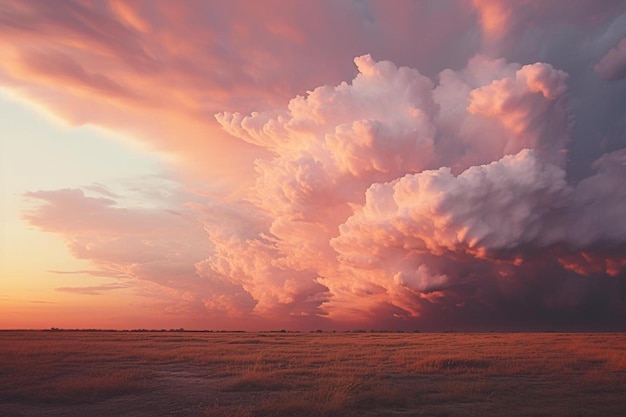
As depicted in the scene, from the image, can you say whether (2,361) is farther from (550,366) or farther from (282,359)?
(550,366)

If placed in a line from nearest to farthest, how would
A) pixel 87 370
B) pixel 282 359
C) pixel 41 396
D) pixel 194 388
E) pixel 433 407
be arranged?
pixel 433 407 → pixel 41 396 → pixel 194 388 → pixel 87 370 → pixel 282 359

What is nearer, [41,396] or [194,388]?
[41,396]

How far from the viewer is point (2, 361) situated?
101ft

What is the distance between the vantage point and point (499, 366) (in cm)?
3022

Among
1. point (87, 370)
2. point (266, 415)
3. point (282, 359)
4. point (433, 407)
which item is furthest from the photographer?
point (282, 359)

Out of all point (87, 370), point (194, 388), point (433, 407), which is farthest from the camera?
point (87, 370)

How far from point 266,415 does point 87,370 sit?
56.9ft

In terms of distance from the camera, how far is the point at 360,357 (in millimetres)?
37188

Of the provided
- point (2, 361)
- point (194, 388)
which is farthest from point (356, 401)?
point (2, 361)

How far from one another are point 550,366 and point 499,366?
11.1 feet

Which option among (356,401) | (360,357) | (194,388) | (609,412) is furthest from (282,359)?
(609,412)

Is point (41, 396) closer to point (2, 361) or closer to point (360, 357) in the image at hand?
point (2, 361)

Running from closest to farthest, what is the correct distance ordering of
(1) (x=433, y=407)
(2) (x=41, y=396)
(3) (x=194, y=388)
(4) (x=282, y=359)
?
(1) (x=433, y=407)
(2) (x=41, y=396)
(3) (x=194, y=388)
(4) (x=282, y=359)

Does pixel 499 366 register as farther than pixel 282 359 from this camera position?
No
